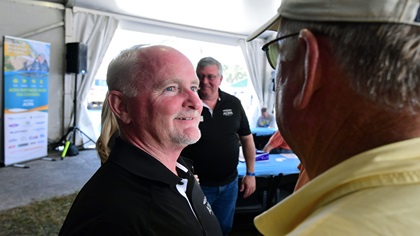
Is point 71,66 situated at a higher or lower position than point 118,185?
lower

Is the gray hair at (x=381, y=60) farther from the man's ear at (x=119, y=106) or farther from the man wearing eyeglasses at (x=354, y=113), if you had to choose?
the man's ear at (x=119, y=106)

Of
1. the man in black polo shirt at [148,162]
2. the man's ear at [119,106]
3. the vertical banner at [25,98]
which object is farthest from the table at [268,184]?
the vertical banner at [25,98]

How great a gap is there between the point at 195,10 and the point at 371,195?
576 centimetres

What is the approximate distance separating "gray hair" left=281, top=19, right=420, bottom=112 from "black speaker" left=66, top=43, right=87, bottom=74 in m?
5.59

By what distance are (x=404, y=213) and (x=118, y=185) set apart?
0.73m

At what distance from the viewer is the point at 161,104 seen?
108cm

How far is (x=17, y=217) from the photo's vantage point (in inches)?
113

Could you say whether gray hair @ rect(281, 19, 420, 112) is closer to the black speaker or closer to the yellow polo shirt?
the yellow polo shirt

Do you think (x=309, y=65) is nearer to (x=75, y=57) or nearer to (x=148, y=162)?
(x=148, y=162)

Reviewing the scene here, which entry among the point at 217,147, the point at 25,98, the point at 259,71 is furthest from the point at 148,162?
the point at 259,71

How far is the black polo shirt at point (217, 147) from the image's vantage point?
84.5 inches

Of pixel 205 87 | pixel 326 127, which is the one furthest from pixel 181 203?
pixel 205 87

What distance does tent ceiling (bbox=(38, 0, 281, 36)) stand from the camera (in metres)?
5.29

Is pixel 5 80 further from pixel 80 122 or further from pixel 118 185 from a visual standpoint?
pixel 118 185
